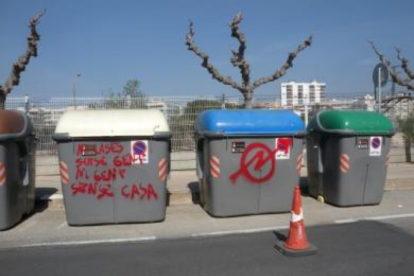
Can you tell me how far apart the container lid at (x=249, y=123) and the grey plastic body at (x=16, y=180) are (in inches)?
111

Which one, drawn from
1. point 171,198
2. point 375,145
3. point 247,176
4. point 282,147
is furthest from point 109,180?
point 375,145

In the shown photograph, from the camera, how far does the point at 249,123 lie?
750 cm

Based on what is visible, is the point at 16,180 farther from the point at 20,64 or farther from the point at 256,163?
the point at 20,64

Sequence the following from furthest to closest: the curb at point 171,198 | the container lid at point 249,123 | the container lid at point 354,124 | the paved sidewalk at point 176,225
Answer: the curb at point 171,198 < the container lid at point 354,124 < the container lid at point 249,123 < the paved sidewalk at point 176,225

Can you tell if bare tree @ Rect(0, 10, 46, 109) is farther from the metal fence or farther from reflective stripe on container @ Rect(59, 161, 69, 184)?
reflective stripe on container @ Rect(59, 161, 69, 184)

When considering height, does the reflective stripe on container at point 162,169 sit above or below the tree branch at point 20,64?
below

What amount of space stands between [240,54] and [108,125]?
33.3ft

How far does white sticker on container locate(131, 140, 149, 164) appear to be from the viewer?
23.2ft

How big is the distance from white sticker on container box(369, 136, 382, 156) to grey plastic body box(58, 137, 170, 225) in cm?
360

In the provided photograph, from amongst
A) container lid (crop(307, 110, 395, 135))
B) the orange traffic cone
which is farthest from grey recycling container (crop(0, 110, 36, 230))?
container lid (crop(307, 110, 395, 135))

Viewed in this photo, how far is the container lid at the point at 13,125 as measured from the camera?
673 centimetres

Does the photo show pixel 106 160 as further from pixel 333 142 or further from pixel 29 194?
pixel 333 142

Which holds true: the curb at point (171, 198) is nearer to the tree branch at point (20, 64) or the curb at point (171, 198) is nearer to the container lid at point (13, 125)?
the container lid at point (13, 125)

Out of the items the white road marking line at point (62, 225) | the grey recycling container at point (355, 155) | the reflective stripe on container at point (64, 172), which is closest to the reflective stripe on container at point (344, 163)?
the grey recycling container at point (355, 155)
